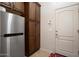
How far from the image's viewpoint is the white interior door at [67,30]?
198cm

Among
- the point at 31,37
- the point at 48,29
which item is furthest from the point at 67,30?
the point at 31,37

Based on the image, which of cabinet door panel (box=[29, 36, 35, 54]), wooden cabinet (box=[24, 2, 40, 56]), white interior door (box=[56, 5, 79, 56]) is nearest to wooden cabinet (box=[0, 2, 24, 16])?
wooden cabinet (box=[24, 2, 40, 56])

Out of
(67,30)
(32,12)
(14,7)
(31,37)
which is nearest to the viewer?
(14,7)

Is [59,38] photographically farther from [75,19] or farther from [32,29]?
[32,29]

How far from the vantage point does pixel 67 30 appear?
2.02m

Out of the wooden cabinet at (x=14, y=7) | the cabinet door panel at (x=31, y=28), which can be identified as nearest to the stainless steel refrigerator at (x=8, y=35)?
the wooden cabinet at (x=14, y=7)

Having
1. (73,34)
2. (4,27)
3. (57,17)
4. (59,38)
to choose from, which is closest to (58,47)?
(59,38)

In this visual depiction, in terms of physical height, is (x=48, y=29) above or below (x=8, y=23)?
below

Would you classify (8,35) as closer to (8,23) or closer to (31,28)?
(8,23)

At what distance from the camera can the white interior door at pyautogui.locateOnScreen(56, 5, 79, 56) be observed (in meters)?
1.98

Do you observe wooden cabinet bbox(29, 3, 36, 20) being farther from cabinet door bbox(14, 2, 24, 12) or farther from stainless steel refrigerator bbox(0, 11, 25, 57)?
stainless steel refrigerator bbox(0, 11, 25, 57)

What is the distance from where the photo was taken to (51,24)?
2088 mm

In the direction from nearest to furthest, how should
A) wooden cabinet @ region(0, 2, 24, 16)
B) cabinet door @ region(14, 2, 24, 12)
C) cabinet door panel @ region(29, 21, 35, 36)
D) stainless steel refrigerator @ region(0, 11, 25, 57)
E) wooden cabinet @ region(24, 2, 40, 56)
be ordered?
stainless steel refrigerator @ region(0, 11, 25, 57)
wooden cabinet @ region(0, 2, 24, 16)
cabinet door @ region(14, 2, 24, 12)
wooden cabinet @ region(24, 2, 40, 56)
cabinet door panel @ region(29, 21, 35, 36)

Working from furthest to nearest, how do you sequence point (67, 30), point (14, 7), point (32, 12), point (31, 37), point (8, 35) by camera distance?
point (32, 12), point (31, 37), point (67, 30), point (14, 7), point (8, 35)
